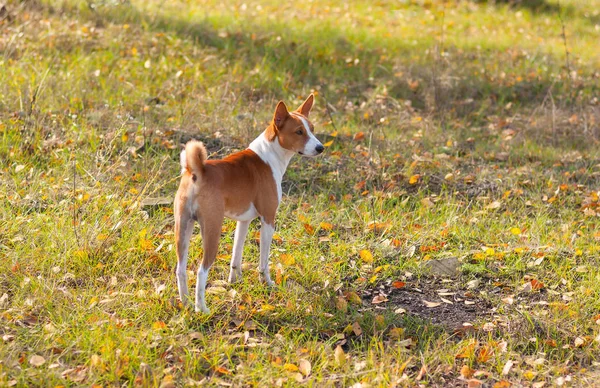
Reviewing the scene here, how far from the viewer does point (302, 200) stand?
20.9 feet

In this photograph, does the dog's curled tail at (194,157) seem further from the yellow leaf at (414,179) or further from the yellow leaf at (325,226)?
the yellow leaf at (414,179)

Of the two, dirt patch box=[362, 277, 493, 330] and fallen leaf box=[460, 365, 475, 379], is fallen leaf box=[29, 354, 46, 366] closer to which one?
dirt patch box=[362, 277, 493, 330]

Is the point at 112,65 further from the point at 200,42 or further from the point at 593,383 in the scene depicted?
the point at 593,383

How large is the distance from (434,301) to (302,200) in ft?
5.93

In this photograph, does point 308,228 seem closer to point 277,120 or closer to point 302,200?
point 302,200

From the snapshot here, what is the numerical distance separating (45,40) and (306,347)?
625 centimetres

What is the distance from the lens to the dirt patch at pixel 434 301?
473cm

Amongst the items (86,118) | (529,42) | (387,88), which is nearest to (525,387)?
(86,118)

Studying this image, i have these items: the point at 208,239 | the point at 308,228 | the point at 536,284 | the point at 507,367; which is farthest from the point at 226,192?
the point at 536,284

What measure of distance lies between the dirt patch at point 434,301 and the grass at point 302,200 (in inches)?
1.6

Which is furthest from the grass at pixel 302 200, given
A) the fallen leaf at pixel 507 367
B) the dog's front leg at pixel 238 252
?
the dog's front leg at pixel 238 252

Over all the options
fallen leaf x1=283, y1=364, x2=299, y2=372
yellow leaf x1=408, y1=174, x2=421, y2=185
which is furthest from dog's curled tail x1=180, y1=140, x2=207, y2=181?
yellow leaf x1=408, y1=174, x2=421, y2=185

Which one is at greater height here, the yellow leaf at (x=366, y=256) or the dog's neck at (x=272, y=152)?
the dog's neck at (x=272, y=152)

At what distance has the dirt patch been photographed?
473 centimetres
